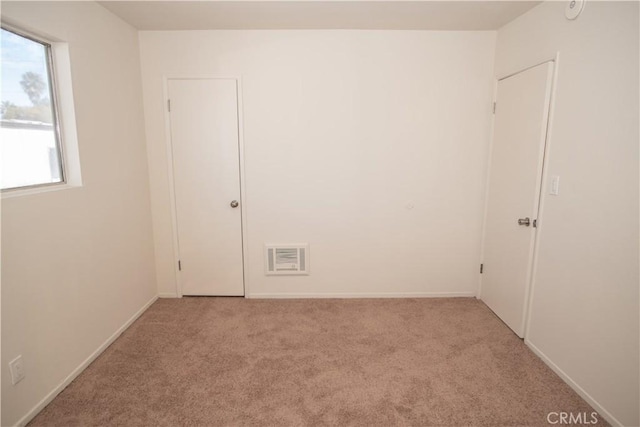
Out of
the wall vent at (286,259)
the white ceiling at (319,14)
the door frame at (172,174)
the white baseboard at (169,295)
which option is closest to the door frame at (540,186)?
the white ceiling at (319,14)

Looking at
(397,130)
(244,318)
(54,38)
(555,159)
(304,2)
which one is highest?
(304,2)

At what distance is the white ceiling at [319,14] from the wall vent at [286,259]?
1959mm

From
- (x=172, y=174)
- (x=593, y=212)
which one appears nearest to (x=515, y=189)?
(x=593, y=212)

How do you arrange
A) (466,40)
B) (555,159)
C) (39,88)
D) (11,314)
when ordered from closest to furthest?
(11,314), (39,88), (555,159), (466,40)

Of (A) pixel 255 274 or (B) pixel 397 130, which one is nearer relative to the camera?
(B) pixel 397 130

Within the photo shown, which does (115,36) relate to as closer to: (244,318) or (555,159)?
(244,318)

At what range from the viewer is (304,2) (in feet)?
7.57

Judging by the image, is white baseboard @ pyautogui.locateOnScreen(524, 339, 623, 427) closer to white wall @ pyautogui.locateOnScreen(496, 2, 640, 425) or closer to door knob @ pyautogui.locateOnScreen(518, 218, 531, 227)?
white wall @ pyautogui.locateOnScreen(496, 2, 640, 425)

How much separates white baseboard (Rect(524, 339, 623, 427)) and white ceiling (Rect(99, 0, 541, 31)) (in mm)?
2473

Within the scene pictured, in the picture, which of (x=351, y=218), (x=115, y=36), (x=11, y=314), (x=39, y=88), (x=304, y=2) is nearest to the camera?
(x=11, y=314)

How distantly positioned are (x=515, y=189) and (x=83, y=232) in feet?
10.4

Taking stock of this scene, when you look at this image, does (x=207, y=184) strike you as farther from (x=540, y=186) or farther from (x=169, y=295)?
(x=540, y=186)

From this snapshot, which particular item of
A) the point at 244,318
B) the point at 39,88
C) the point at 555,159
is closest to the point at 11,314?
the point at 39,88

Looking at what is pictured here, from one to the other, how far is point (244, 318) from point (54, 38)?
237cm
